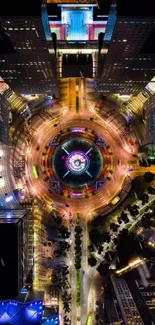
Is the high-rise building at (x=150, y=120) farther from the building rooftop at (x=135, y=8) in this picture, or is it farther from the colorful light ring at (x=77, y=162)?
the building rooftop at (x=135, y=8)

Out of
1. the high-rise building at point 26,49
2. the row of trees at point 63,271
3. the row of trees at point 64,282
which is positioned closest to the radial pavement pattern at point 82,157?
the row of trees at point 63,271

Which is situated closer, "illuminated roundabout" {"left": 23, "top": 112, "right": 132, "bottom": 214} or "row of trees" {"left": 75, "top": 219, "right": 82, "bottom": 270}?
"row of trees" {"left": 75, "top": 219, "right": 82, "bottom": 270}

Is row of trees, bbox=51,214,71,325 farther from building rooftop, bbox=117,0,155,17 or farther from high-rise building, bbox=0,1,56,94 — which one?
building rooftop, bbox=117,0,155,17

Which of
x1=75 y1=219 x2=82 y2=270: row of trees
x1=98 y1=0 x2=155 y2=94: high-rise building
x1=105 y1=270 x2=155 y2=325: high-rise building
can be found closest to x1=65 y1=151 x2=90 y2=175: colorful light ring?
x1=75 y1=219 x2=82 y2=270: row of trees

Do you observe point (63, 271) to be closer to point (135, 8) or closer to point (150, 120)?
point (150, 120)

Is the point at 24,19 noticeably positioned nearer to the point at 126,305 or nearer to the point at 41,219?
the point at 41,219

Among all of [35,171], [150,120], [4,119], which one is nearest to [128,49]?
[150,120]

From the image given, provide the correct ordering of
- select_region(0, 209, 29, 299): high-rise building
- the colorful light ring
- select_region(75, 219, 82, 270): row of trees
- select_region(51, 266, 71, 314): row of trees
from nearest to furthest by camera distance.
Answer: select_region(0, 209, 29, 299): high-rise building < select_region(51, 266, 71, 314): row of trees < select_region(75, 219, 82, 270): row of trees < the colorful light ring
